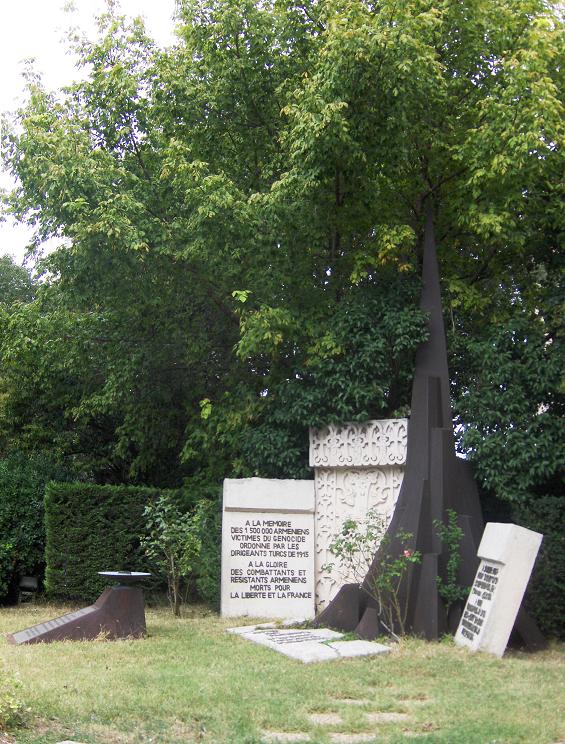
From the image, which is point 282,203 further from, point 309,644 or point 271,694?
point 271,694

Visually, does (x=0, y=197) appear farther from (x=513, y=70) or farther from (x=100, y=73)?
(x=513, y=70)

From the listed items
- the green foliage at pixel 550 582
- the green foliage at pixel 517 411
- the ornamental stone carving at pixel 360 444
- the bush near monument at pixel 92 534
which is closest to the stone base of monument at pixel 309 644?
the green foliage at pixel 550 582

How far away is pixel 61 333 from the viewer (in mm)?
15008

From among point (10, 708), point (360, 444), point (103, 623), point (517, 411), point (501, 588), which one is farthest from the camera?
point (360, 444)

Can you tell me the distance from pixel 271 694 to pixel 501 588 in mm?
3210

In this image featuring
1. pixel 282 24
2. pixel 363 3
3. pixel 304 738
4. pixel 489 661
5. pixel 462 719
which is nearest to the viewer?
pixel 304 738

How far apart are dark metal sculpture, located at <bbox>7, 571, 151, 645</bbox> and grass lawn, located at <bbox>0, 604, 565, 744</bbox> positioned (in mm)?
344

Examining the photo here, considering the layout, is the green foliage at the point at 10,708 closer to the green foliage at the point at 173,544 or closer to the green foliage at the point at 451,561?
the green foliage at the point at 451,561

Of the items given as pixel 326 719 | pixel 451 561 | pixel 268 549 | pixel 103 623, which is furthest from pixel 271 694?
pixel 268 549

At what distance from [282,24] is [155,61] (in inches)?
91.9

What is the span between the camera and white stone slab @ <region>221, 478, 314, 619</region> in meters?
12.0

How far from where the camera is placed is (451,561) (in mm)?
9906

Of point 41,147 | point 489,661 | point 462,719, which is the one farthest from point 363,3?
point 462,719

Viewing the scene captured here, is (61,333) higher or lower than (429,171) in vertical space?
lower
